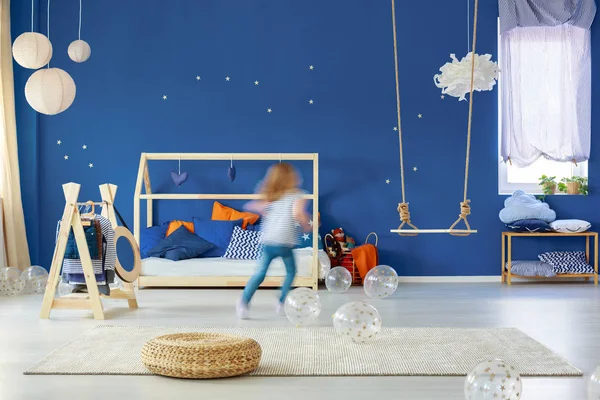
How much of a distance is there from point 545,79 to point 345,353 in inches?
165

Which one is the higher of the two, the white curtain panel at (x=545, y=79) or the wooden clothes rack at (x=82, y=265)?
the white curtain panel at (x=545, y=79)

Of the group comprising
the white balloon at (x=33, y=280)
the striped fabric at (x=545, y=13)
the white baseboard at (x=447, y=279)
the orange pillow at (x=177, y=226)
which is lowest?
the white baseboard at (x=447, y=279)

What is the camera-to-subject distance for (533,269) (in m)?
6.40

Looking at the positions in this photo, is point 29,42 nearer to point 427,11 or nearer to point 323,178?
point 323,178

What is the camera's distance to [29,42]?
4.75 meters

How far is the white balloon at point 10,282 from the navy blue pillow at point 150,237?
1.06 meters

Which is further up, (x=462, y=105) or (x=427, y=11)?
(x=427, y=11)

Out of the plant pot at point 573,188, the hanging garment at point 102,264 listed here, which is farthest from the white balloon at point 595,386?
the plant pot at point 573,188

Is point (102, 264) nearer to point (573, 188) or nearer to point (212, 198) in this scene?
point (212, 198)

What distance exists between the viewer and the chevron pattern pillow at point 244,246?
245 inches

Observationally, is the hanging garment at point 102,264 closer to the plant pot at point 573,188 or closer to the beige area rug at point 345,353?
the beige area rug at point 345,353

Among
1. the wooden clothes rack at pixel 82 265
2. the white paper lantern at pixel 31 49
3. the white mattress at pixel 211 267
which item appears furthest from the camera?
the white mattress at pixel 211 267

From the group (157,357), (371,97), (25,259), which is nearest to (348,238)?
(371,97)

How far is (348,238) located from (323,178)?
22.9 inches
